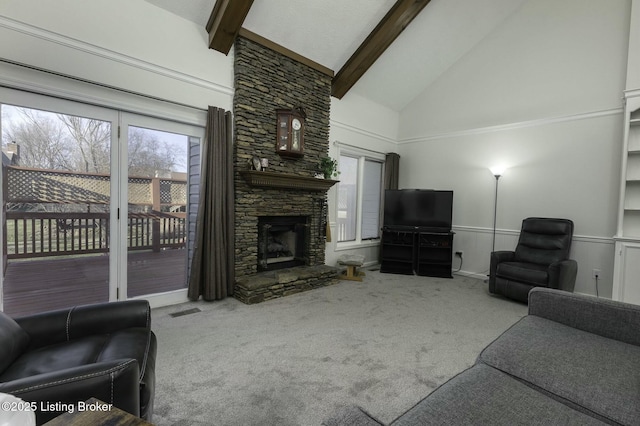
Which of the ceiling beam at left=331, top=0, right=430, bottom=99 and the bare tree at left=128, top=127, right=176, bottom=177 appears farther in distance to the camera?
the ceiling beam at left=331, top=0, right=430, bottom=99

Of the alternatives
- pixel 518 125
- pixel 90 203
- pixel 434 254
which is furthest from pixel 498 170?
pixel 90 203

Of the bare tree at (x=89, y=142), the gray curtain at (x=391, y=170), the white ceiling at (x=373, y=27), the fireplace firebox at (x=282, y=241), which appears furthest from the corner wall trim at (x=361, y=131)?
the bare tree at (x=89, y=142)

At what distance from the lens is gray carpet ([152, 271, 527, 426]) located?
1.75 m

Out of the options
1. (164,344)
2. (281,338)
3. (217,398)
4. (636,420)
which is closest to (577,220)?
(636,420)

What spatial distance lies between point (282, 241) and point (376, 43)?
10.7ft

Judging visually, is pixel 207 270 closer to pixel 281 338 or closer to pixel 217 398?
pixel 281 338

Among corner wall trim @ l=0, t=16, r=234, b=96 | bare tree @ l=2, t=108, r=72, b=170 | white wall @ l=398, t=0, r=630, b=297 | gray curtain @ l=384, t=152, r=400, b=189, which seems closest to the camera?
corner wall trim @ l=0, t=16, r=234, b=96

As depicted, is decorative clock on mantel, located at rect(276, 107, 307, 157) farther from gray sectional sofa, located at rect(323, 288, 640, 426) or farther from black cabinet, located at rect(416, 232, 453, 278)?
gray sectional sofa, located at rect(323, 288, 640, 426)

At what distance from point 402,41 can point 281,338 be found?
4582 millimetres

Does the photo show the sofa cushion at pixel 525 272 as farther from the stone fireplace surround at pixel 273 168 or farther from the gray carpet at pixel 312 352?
the stone fireplace surround at pixel 273 168

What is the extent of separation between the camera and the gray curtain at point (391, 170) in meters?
5.71

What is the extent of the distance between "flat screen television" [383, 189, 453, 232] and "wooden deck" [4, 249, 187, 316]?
3.46 meters

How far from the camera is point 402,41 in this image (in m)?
4.59

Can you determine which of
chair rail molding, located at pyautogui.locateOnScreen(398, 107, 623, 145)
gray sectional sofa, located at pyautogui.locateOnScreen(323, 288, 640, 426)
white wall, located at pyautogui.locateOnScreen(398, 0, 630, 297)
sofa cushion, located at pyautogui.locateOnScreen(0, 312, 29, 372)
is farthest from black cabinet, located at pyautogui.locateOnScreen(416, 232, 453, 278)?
sofa cushion, located at pyautogui.locateOnScreen(0, 312, 29, 372)
